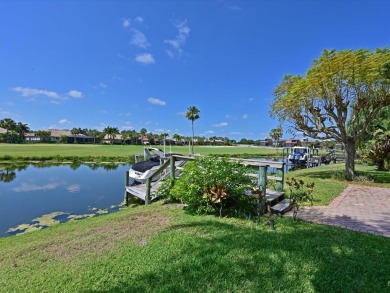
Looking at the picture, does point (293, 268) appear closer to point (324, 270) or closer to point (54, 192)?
point (324, 270)

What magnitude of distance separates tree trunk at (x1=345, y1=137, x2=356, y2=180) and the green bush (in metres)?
9.07

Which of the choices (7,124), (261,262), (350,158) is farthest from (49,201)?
(7,124)

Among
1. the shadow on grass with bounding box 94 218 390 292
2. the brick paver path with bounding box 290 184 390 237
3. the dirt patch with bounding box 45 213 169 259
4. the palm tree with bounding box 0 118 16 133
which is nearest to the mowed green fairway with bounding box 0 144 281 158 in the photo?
the palm tree with bounding box 0 118 16 133

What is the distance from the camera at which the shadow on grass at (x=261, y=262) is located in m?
2.87

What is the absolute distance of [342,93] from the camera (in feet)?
39.7

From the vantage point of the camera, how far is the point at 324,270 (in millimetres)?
3123

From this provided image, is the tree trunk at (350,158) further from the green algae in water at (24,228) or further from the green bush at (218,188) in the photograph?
the green algae in water at (24,228)

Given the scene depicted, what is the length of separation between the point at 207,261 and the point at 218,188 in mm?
2348

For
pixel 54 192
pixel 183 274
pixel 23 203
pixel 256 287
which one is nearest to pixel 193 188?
pixel 183 274

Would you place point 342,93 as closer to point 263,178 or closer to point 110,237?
point 263,178

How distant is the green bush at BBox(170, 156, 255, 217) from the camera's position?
574cm

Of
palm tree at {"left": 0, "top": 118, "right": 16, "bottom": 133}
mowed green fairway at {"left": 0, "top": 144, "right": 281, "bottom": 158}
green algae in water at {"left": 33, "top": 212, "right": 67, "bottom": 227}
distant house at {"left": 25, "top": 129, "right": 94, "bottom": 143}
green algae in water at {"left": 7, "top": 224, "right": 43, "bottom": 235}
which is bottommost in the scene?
green algae in water at {"left": 7, "top": 224, "right": 43, "bottom": 235}

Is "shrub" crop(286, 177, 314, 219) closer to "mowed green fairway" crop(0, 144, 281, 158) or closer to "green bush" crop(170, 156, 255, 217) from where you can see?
"green bush" crop(170, 156, 255, 217)

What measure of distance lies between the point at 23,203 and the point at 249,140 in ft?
427
